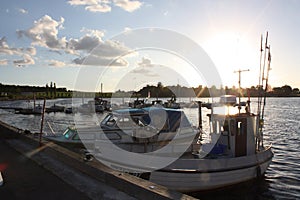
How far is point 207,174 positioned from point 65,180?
674 centimetres

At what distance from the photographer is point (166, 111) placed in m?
17.3

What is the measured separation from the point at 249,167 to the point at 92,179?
891 centimetres

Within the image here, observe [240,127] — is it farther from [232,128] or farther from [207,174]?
[207,174]

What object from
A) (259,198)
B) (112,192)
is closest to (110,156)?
(112,192)

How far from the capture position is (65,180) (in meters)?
7.86

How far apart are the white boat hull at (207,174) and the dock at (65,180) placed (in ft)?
13.5

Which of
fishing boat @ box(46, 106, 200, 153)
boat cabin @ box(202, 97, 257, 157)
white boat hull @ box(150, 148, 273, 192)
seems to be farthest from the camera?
fishing boat @ box(46, 106, 200, 153)

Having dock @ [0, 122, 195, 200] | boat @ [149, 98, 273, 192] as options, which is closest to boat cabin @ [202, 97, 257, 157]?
boat @ [149, 98, 273, 192]

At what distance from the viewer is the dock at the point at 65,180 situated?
21.7 ft

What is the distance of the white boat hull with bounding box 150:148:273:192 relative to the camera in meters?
11.9

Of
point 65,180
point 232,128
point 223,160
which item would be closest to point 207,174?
point 223,160

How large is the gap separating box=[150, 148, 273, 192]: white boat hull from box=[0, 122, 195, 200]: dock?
13.5 feet

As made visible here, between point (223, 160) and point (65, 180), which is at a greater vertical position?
point (65, 180)

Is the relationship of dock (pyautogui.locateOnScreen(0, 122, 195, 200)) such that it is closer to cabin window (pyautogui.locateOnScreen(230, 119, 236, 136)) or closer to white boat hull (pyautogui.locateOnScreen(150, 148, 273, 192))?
white boat hull (pyautogui.locateOnScreen(150, 148, 273, 192))
